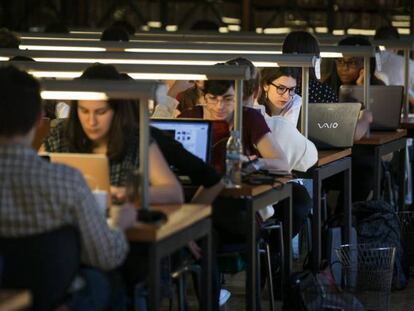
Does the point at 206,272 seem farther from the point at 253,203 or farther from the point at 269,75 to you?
the point at 269,75

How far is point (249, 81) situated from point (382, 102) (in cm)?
221

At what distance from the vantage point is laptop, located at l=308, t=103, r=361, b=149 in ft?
22.5

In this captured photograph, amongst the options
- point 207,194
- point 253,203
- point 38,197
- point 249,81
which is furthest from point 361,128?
point 38,197

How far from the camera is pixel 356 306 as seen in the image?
19.1 feet

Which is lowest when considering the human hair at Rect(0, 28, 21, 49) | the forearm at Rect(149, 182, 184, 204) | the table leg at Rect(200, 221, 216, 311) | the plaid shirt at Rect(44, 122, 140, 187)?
the table leg at Rect(200, 221, 216, 311)

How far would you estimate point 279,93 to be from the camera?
668 cm

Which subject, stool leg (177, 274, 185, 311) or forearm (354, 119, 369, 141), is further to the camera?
forearm (354, 119, 369, 141)

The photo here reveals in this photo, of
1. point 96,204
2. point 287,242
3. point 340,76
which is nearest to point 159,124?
point 287,242

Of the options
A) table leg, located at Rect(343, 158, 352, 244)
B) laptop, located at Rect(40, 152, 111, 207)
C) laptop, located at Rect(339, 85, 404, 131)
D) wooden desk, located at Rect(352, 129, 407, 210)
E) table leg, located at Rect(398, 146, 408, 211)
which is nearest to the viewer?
laptop, located at Rect(40, 152, 111, 207)

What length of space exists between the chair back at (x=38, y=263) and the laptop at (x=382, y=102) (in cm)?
451

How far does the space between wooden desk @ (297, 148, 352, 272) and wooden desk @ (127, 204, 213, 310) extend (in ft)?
5.35

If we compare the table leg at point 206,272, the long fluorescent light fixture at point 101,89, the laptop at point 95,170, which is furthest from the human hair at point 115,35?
the laptop at point 95,170

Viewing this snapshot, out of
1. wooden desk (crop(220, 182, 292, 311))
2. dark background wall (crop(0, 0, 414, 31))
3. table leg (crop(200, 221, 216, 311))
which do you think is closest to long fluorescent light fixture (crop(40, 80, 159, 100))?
table leg (crop(200, 221, 216, 311))

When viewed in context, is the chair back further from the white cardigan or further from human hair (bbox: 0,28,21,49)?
human hair (bbox: 0,28,21,49)
